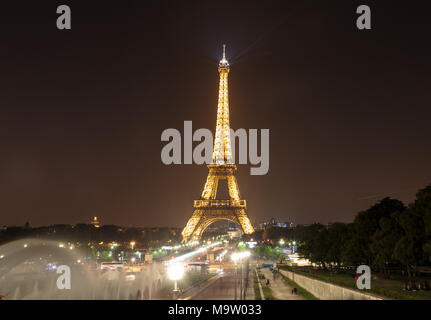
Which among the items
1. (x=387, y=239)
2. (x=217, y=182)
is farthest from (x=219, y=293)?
(x=217, y=182)

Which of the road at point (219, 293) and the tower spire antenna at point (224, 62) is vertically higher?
the tower spire antenna at point (224, 62)

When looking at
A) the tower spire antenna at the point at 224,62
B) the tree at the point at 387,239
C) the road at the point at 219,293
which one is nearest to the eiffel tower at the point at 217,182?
the tower spire antenna at the point at 224,62

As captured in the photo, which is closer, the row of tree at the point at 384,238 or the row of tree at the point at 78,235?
the row of tree at the point at 384,238

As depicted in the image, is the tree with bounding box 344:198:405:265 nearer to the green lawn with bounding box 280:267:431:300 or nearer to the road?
the green lawn with bounding box 280:267:431:300

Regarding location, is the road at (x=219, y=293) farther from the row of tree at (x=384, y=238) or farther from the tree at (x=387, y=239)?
the row of tree at (x=384, y=238)
